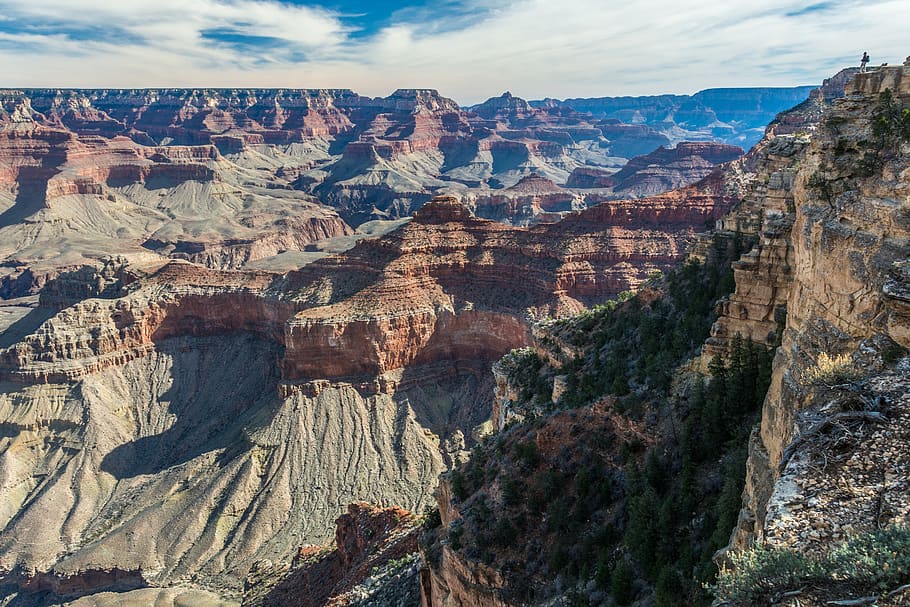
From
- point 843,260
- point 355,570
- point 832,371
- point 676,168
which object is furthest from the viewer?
point 676,168

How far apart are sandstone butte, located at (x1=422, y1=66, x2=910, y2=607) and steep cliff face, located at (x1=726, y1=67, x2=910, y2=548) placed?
0.03m

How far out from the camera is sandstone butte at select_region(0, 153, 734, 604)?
53500mm

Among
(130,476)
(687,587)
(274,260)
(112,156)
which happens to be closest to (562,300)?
(130,476)

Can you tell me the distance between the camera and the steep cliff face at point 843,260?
11.1 m

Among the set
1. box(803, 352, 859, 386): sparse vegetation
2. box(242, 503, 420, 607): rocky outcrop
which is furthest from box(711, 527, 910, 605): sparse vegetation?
box(242, 503, 420, 607): rocky outcrop

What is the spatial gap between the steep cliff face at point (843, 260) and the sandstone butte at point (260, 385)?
44526 mm

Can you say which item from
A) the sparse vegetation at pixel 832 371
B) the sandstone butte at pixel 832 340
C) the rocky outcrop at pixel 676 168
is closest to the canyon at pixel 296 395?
the sandstone butte at pixel 832 340

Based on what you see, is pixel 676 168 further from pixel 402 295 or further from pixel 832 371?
pixel 832 371

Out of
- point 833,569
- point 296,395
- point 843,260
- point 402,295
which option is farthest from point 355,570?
point 402,295

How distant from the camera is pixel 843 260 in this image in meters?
12.4

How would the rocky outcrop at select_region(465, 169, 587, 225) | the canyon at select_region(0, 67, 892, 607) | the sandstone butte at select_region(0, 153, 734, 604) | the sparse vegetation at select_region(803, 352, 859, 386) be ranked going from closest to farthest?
the sparse vegetation at select_region(803, 352, 859, 386)
the canyon at select_region(0, 67, 892, 607)
the sandstone butte at select_region(0, 153, 734, 604)
the rocky outcrop at select_region(465, 169, 587, 225)

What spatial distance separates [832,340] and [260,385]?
6587 centimetres

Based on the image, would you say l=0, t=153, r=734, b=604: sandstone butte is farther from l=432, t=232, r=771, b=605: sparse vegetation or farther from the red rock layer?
l=432, t=232, r=771, b=605: sparse vegetation

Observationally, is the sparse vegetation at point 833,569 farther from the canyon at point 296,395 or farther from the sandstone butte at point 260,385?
the sandstone butte at point 260,385
